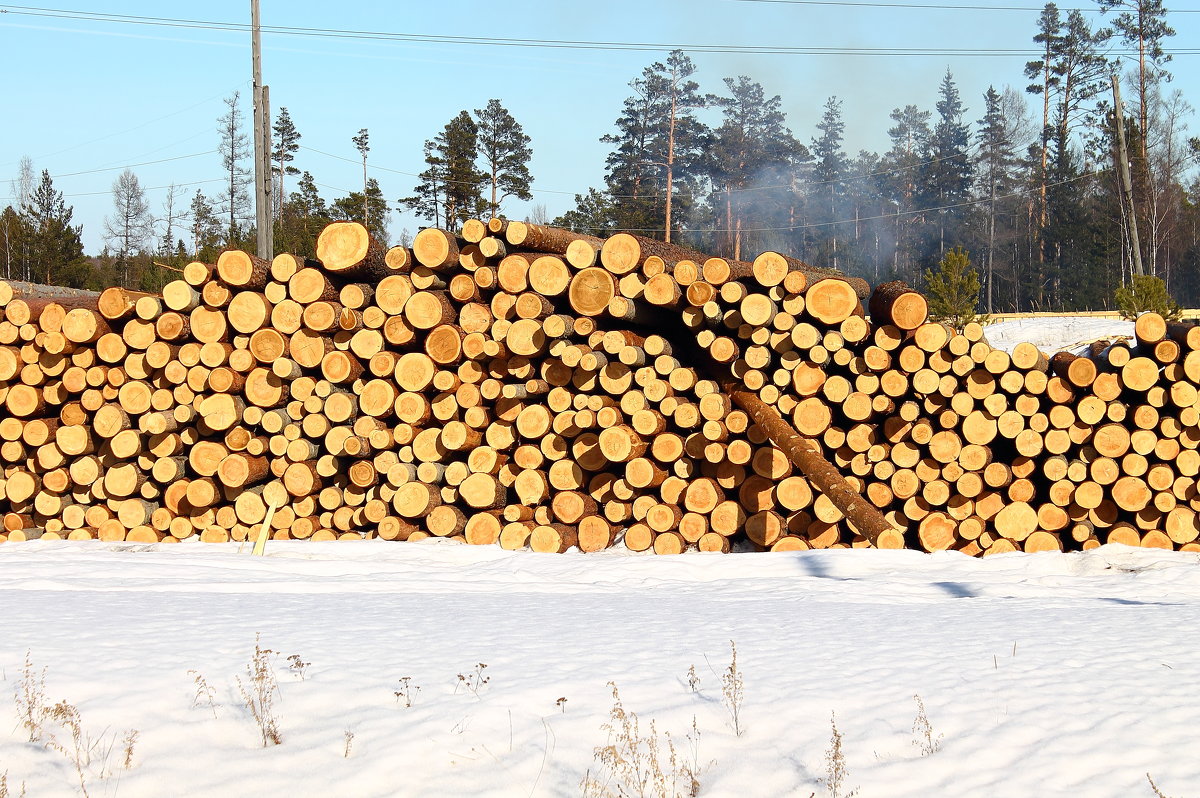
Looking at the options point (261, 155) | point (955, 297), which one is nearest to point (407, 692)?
point (261, 155)

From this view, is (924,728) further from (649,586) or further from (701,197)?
(701,197)

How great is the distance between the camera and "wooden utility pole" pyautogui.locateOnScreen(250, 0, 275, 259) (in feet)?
49.4

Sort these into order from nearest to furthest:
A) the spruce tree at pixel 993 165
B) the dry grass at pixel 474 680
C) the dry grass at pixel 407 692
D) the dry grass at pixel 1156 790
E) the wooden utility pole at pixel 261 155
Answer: the dry grass at pixel 1156 790 → the dry grass at pixel 407 692 → the dry grass at pixel 474 680 → the wooden utility pole at pixel 261 155 → the spruce tree at pixel 993 165

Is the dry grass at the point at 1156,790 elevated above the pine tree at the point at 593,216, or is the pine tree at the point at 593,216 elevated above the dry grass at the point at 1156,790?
the pine tree at the point at 593,216

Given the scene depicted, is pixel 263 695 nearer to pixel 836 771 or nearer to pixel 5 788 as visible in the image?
pixel 5 788

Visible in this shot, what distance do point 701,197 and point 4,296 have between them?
28344mm

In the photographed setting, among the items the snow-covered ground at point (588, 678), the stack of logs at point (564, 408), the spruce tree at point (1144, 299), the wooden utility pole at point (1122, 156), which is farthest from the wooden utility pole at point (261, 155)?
the wooden utility pole at point (1122, 156)

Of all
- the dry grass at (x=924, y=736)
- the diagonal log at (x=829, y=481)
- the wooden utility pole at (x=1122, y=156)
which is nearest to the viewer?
the dry grass at (x=924, y=736)

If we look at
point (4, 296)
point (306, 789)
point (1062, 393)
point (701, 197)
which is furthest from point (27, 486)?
point (701, 197)

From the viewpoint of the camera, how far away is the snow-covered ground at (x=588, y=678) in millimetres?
3268

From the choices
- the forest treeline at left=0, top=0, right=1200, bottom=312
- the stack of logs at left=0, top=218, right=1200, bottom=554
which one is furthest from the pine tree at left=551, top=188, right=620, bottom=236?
the stack of logs at left=0, top=218, right=1200, bottom=554

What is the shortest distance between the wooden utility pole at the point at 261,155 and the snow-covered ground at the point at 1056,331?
43.7 feet

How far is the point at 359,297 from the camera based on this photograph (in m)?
7.82

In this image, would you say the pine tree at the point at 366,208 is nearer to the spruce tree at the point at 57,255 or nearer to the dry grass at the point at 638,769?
the spruce tree at the point at 57,255
